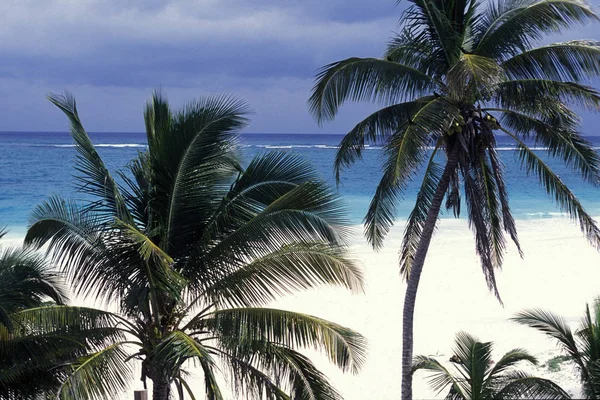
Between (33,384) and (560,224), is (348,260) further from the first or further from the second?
(560,224)

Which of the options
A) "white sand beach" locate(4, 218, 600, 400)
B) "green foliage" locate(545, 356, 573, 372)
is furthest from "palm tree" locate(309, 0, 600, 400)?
"green foliage" locate(545, 356, 573, 372)

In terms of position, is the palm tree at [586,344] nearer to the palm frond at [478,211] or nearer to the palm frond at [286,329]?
the palm frond at [478,211]

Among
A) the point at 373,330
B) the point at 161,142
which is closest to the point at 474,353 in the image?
the point at 161,142

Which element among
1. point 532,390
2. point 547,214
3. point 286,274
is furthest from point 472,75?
point 547,214

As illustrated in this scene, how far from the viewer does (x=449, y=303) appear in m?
19.9

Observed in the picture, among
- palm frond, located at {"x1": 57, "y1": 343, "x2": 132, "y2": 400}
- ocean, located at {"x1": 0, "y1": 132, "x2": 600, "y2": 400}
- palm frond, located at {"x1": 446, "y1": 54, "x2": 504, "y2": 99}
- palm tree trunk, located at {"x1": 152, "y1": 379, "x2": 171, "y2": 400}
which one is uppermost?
palm frond, located at {"x1": 446, "y1": 54, "x2": 504, "y2": 99}

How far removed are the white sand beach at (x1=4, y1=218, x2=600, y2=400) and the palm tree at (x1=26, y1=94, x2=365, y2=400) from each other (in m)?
2.42

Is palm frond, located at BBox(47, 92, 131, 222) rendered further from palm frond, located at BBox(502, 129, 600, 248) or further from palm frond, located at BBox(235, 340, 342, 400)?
palm frond, located at BBox(502, 129, 600, 248)

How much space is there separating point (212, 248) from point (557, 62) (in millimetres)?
4962

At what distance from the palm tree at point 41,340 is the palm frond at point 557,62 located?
6082 mm

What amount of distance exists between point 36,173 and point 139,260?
55.2m

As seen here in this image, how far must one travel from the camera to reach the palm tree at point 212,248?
884cm

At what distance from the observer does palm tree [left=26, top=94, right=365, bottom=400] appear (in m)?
8.84

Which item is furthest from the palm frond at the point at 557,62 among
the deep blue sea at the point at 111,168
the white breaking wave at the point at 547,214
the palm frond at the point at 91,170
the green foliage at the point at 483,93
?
the white breaking wave at the point at 547,214
